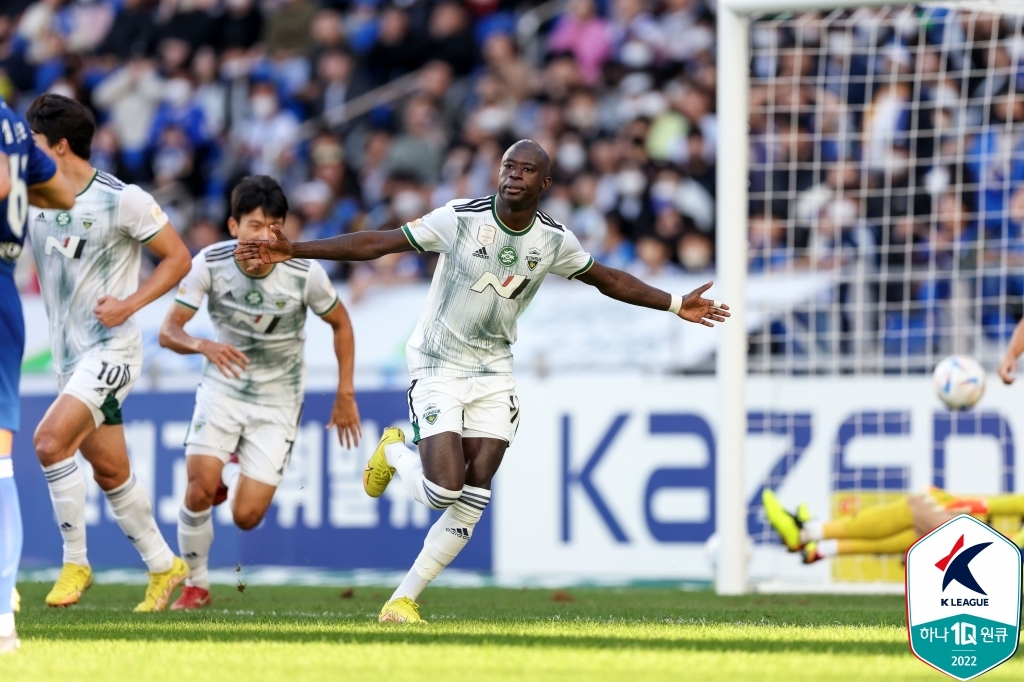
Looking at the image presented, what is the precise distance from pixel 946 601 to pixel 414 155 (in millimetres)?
12145

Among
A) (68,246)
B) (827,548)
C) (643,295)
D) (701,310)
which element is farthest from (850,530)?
(68,246)

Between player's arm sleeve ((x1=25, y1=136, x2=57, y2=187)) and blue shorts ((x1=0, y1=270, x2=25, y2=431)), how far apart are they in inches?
15.5

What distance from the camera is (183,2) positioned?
63.5ft

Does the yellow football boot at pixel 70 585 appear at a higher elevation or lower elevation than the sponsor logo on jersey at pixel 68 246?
lower

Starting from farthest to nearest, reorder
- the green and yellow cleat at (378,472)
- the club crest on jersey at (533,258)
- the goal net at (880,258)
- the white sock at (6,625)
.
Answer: the goal net at (880,258)
the green and yellow cleat at (378,472)
the club crest on jersey at (533,258)
the white sock at (6,625)

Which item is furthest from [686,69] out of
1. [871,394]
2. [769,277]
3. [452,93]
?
[871,394]

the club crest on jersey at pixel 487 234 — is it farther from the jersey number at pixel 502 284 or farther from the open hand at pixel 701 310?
the open hand at pixel 701 310

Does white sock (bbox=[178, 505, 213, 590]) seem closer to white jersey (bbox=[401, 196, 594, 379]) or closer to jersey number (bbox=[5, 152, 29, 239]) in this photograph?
white jersey (bbox=[401, 196, 594, 379])

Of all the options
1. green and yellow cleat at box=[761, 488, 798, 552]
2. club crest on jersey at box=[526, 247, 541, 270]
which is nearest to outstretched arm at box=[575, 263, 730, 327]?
club crest on jersey at box=[526, 247, 541, 270]

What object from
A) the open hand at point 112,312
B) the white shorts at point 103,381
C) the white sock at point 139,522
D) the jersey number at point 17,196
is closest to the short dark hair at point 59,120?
the open hand at point 112,312

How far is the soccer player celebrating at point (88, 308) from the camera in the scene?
8.16 metres

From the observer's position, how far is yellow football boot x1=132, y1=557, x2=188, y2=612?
861 cm

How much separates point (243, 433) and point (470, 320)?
2179 millimetres

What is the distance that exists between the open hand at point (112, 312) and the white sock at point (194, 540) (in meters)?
1.43
